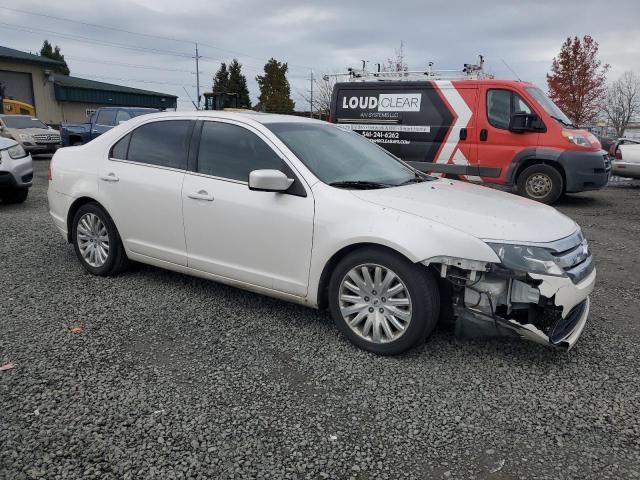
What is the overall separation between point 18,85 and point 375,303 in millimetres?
35400

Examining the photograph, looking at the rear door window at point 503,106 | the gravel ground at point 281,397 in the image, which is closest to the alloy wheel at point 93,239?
the gravel ground at point 281,397

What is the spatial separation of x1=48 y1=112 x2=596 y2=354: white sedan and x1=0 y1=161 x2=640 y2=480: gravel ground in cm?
29

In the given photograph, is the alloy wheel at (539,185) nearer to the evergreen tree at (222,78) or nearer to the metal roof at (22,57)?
the metal roof at (22,57)

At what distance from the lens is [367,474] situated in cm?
237

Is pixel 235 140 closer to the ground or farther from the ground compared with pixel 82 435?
farther from the ground

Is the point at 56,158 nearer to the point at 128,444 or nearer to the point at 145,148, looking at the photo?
the point at 145,148

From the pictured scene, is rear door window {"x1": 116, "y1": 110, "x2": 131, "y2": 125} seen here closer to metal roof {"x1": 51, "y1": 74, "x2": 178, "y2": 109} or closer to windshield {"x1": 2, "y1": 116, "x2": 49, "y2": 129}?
windshield {"x1": 2, "y1": 116, "x2": 49, "y2": 129}

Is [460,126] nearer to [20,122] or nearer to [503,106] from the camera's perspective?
[503,106]

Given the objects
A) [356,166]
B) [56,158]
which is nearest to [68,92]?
[56,158]

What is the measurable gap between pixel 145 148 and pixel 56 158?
1.24 meters

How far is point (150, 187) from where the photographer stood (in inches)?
174

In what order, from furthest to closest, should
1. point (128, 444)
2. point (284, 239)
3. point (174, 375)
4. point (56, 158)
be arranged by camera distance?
point (56, 158), point (284, 239), point (174, 375), point (128, 444)

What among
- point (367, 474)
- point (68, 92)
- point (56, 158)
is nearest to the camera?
point (367, 474)

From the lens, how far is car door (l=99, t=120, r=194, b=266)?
14.2 ft
